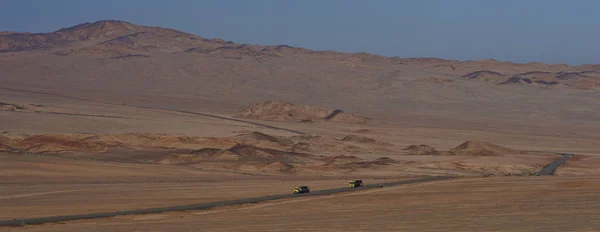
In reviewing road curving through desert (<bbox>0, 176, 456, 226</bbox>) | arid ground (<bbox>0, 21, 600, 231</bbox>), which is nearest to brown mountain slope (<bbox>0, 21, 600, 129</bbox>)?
arid ground (<bbox>0, 21, 600, 231</bbox>)

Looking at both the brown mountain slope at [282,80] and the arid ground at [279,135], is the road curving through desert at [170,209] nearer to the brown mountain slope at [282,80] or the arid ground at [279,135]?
the arid ground at [279,135]

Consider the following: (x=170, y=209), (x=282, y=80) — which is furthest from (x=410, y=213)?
(x=282, y=80)

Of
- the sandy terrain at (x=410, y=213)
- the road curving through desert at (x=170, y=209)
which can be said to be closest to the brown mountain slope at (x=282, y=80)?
the road curving through desert at (x=170, y=209)

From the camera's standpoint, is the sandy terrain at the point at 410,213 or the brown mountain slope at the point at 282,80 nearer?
the sandy terrain at the point at 410,213

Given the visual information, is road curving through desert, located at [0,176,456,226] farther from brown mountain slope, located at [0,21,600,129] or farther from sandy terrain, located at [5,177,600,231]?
brown mountain slope, located at [0,21,600,129]

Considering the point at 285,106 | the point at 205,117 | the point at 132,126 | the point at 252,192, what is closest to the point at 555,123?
the point at 285,106

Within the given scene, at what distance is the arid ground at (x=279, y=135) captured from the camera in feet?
96.5

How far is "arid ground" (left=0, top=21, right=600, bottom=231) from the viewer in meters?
29.4

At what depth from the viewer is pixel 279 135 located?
7650 centimetres

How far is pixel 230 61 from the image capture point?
154m

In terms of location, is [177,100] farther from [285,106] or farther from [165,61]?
[165,61]

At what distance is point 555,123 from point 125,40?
94669mm

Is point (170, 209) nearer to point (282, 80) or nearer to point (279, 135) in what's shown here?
point (279, 135)

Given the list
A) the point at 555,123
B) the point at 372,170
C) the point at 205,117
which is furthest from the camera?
the point at 555,123
